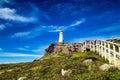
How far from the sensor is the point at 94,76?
18.8 meters

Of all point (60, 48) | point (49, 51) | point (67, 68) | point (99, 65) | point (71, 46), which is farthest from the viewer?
point (49, 51)

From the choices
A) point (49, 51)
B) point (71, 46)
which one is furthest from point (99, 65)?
point (49, 51)

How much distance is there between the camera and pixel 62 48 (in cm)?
7431

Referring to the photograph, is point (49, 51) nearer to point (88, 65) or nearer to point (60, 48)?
point (60, 48)

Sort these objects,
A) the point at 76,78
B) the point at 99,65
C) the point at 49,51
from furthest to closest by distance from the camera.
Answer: the point at 49,51 < the point at 99,65 < the point at 76,78

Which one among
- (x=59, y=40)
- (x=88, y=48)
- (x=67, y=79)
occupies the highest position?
(x=59, y=40)

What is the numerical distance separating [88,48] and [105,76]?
94.2ft

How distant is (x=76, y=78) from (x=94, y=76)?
1.93 meters

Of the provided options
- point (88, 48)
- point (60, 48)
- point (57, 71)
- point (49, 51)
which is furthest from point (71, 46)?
point (57, 71)

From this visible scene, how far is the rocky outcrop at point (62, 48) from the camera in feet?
220

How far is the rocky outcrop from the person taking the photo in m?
67.1

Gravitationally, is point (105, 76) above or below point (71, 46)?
below

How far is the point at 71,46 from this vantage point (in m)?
69.2

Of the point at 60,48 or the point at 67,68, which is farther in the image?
the point at 60,48
